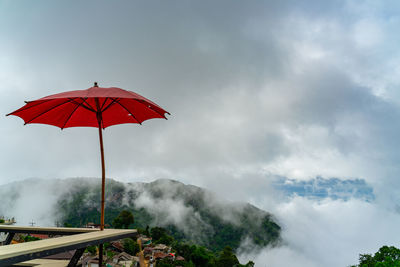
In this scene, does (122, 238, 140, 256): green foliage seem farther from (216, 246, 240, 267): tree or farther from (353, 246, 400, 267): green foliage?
(353, 246, 400, 267): green foliage

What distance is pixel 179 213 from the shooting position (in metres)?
142

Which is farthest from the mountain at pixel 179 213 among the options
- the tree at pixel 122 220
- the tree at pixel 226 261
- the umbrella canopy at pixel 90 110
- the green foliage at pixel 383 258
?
the umbrella canopy at pixel 90 110

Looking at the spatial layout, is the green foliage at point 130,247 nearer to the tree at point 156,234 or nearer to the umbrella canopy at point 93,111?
the tree at point 156,234

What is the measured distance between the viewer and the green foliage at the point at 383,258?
33844 millimetres

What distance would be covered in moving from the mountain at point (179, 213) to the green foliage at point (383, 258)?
Answer: 70297mm

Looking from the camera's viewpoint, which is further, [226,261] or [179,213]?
[179,213]

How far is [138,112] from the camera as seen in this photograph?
4246 millimetres

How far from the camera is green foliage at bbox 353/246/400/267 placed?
3384 centimetres

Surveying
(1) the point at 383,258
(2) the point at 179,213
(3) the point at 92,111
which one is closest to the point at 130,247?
(1) the point at 383,258

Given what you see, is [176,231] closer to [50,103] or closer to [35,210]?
[35,210]

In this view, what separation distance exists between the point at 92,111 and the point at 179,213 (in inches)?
5677

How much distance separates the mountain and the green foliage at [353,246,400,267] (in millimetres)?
70297

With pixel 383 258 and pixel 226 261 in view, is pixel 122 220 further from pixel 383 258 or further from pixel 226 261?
pixel 383 258

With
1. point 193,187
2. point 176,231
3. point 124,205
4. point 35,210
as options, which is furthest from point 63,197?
point 193,187
